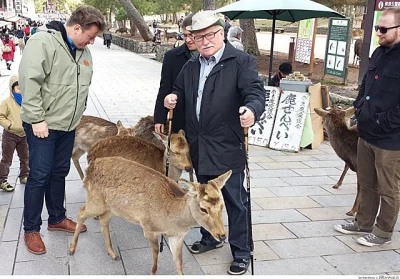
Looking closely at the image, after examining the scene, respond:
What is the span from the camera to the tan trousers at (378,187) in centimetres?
373

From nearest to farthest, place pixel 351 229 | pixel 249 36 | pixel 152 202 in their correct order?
pixel 152 202
pixel 351 229
pixel 249 36

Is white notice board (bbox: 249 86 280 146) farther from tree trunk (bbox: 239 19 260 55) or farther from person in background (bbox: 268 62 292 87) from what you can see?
tree trunk (bbox: 239 19 260 55)

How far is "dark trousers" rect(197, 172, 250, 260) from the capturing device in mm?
3465

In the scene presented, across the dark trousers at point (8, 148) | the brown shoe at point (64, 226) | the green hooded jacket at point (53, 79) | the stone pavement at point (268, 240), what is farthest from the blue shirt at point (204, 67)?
the dark trousers at point (8, 148)

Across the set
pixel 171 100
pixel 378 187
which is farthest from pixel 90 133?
pixel 378 187

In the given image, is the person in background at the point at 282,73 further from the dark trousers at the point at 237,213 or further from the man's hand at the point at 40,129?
the man's hand at the point at 40,129

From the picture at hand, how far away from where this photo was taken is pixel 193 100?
3.38m

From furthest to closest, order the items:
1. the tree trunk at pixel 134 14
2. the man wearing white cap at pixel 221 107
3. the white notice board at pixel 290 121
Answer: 1. the tree trunk at pixel 134 14
2. the white notice board at pixel 290 121
3. the man wearing white cap at pixel 221 107

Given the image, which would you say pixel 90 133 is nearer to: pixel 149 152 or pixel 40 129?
pixel 149 152

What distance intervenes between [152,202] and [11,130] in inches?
98.2

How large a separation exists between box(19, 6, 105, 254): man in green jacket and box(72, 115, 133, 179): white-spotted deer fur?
1.36 m

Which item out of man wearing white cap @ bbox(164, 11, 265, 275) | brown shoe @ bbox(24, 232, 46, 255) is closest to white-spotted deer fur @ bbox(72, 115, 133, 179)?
brown shoe @ bbox(24, 232, 46, 255)

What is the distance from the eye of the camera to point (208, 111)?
3.27 m

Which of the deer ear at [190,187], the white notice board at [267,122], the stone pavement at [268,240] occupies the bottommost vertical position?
the stone pavement at [268,240]
